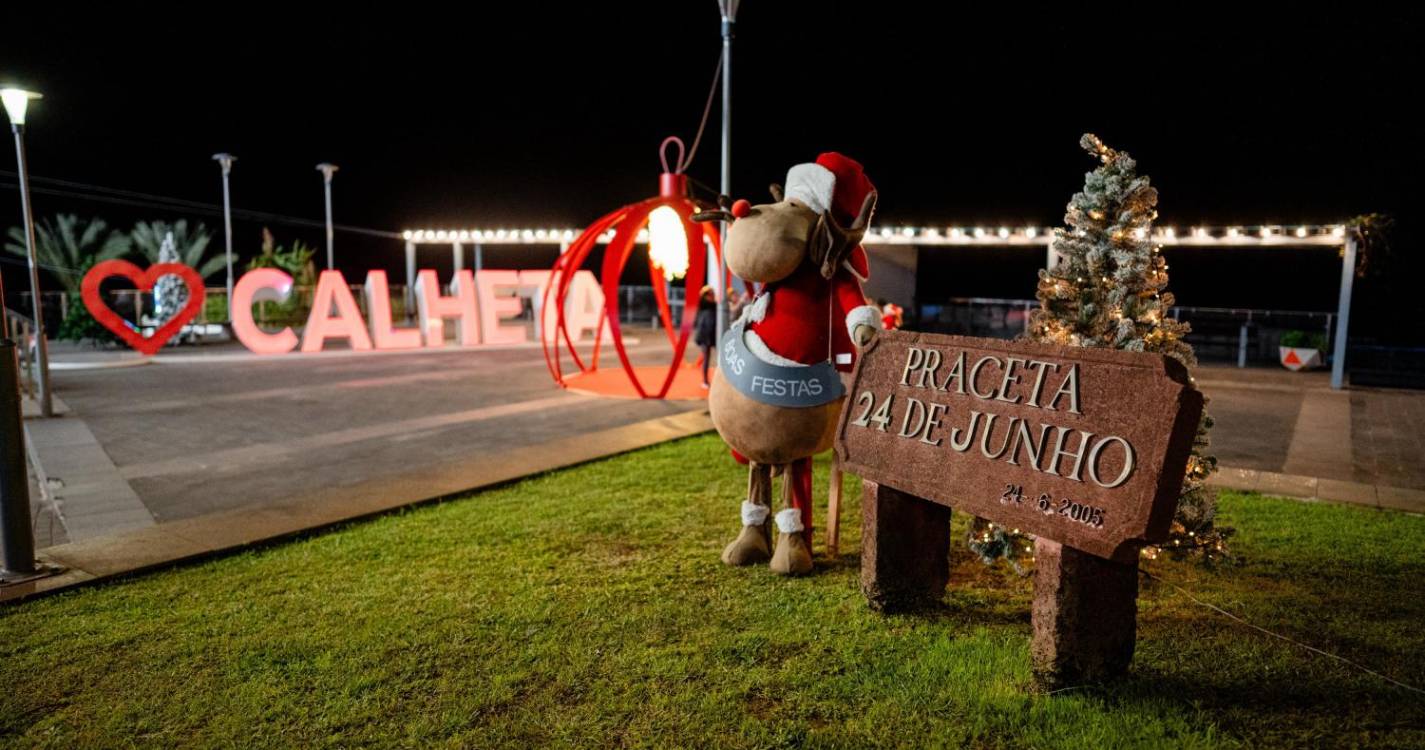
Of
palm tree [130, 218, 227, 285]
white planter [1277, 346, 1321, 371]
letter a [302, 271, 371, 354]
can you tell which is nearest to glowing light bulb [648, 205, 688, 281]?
letter a [302, 271, 371, 354]

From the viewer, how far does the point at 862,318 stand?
452 cm

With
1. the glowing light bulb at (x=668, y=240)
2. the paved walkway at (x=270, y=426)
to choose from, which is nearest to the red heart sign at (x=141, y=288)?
the paved walkway at (x=270, y=426)

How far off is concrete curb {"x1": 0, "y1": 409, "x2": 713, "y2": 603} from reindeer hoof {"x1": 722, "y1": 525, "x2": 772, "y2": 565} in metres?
2.76

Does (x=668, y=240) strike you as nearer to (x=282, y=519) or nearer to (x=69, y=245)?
(x=282, y=519)

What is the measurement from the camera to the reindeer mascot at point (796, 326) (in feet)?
15.1

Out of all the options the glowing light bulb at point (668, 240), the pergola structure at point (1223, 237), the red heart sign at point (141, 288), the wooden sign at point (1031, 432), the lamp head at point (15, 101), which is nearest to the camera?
the wooden sign at point (1031, 432)

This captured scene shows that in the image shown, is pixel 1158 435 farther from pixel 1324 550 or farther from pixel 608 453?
pixel 608 453

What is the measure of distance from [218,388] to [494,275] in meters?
6.73

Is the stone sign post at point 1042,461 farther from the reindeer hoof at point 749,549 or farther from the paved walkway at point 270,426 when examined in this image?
the paved walkway at point 270,426

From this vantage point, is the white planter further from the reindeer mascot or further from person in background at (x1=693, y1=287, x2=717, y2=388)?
the reindeer mascot

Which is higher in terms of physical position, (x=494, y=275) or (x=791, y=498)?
(x=494, y=275)

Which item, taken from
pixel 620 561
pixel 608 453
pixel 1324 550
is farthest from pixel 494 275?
pixel 1324 550

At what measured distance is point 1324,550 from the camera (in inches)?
204

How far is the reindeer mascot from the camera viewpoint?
4602 millimetres
